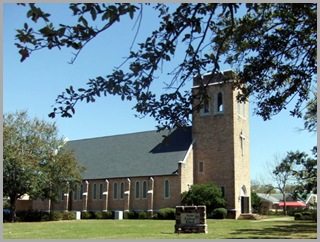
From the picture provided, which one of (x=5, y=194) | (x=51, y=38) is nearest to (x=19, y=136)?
(x=5, y=194)

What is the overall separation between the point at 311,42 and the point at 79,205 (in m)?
49.0

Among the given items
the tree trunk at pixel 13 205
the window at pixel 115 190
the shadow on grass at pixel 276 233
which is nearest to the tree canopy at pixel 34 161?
the tree trunk at pixel 13 205

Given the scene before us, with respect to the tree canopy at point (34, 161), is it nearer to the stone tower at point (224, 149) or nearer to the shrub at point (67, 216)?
the shrub at point (67, 216)

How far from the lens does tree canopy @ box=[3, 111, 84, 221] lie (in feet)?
135

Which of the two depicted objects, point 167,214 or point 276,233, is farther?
point 167,214

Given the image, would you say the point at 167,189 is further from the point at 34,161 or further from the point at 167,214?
the point at 34,161

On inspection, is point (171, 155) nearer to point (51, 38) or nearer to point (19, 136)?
point (19, 136)

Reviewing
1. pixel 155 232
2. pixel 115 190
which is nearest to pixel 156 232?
pixel 155 232

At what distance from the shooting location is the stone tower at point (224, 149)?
158 ft

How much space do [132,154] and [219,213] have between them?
52.5 feet

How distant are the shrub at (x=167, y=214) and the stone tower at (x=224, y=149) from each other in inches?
270

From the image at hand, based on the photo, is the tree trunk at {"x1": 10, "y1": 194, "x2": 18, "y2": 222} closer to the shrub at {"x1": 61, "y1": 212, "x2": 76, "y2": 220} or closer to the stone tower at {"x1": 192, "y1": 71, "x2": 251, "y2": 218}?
the shrub at {"x1": 61, "y1": 212, "x2": 76, "y2": 220}

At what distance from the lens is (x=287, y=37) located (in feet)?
37.9

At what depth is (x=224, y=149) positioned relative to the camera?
1932 inches
